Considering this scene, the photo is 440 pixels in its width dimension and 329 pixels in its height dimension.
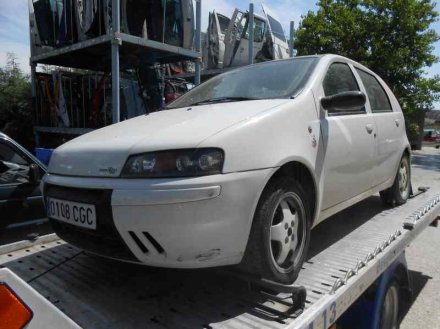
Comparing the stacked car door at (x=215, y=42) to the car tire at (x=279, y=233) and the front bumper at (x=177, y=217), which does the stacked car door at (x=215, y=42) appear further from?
the front bumper at (x=177, y=217)

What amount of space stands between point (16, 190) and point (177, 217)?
2922mm

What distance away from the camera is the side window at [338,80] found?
117 inches

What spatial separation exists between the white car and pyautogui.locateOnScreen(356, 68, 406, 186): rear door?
823mm

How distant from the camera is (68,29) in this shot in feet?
25.7

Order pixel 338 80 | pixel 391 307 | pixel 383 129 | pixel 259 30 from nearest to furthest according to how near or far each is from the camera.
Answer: pixel 391 307 → pixel 338 80 → pixel 383 129 → pixel 259 30

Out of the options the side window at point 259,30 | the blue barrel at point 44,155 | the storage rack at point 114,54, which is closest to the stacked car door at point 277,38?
the side window at point 259,30

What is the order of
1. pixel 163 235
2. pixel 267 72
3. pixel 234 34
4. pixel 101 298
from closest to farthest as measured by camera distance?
pixel 163 235
pixel 101 298
pixel 267 72
pixel 234 34

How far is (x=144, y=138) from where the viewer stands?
2041mm

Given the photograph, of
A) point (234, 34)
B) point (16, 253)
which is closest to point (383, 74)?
point (234, 34)

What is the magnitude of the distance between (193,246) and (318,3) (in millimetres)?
18106

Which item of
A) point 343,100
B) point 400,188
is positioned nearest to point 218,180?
point 343,100

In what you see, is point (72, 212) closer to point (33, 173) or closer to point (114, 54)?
point (33, 173)

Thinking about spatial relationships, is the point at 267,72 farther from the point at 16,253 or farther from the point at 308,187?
the point at 16,253

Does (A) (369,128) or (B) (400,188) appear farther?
(B) (400,188)
